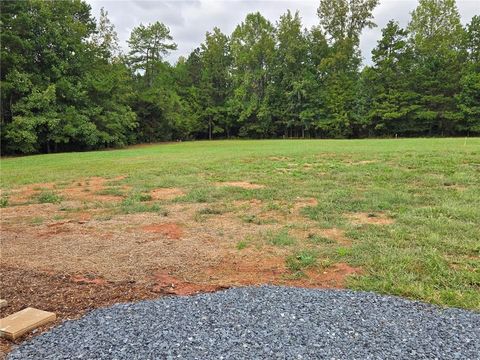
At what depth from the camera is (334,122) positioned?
38438mm

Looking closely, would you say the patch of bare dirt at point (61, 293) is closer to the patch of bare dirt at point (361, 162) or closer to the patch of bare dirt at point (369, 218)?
the patch of bare dirt at point (369, 218)

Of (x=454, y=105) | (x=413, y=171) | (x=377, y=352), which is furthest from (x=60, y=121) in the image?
(x=454, y=105)

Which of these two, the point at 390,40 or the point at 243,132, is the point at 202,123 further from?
the point at 390,40

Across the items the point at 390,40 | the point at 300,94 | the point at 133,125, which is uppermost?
the point at 390,40

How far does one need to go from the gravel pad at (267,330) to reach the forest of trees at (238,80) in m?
21.8

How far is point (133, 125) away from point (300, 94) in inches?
731

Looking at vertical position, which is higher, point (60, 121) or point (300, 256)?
point (60, 121)

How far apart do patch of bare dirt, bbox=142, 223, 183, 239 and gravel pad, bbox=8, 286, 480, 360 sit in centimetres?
199

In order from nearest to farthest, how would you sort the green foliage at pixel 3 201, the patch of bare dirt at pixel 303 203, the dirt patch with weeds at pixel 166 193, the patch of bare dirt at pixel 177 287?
the patch of bare dirt at pixel 177 287 < the patch of bare dirt at pixel 303 203 < the green foliage at pixel 3 201 < the dirt patch with weeds at pixel 166 193

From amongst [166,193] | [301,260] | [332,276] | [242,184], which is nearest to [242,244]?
[301,260]

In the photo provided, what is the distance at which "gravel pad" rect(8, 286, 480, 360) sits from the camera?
2.15m

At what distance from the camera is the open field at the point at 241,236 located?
3.25 metres

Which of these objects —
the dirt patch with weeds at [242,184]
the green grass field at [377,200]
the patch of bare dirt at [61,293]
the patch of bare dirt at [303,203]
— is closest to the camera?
the patch of bare dirt at [61,293]

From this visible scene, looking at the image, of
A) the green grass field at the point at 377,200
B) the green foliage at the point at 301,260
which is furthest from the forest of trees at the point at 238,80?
the green foliage at the point at 301,260
